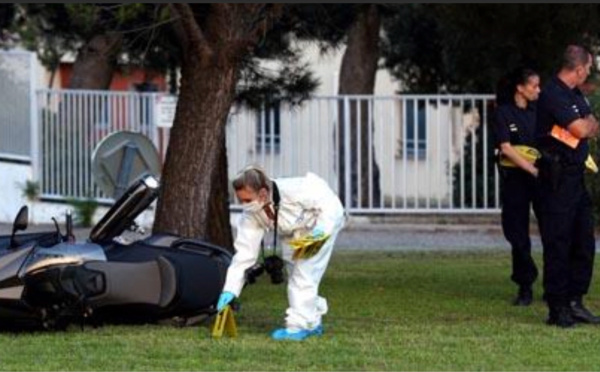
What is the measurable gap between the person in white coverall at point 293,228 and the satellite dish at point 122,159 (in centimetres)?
756

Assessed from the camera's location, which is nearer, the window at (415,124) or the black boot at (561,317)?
the black boot at (561,317)

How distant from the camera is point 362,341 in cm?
1022

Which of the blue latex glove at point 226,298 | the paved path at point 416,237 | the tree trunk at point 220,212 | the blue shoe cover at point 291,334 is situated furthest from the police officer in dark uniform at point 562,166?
the paved path at point 416,237

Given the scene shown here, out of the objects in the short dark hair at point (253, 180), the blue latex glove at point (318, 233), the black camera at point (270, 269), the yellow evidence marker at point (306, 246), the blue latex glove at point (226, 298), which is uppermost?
the short dark hair at point (253, 180)

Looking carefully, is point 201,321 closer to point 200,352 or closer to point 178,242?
point 178,242

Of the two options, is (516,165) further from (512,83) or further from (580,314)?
(580,314)

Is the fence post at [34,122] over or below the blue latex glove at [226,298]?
over

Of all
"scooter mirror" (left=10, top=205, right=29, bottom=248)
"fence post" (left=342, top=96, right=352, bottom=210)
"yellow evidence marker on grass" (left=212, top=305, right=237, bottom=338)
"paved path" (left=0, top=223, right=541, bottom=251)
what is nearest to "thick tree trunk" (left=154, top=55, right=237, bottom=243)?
"scooter mirror" (left=10, top=205, right=29, bottom=248)

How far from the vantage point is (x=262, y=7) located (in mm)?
13273

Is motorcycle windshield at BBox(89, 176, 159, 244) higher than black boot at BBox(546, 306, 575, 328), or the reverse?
motorcycle windshield at BBox(89, 176, 159, 244)

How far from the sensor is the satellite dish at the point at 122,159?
58.1 ft

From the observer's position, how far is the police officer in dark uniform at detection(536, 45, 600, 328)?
422 inches

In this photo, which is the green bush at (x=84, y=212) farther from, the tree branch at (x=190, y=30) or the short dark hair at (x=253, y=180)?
the short dark hair at (x=253, y=180)

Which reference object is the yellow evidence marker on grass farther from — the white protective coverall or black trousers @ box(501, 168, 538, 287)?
black trousers @ box(501, 168, 538, 287)
